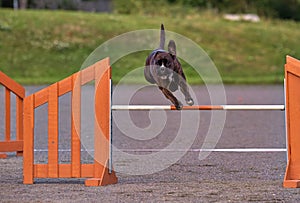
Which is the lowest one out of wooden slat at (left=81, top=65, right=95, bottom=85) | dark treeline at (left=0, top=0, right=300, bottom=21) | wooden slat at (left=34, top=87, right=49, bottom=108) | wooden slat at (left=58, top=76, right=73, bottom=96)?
wooden slat at (left=34, top=87, right=49, bottom=108)

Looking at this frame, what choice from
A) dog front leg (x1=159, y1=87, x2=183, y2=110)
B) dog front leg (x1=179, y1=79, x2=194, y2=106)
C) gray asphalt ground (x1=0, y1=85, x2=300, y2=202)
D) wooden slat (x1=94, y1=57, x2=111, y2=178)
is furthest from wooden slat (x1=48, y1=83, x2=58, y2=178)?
dog front leg (x1=179, y1=79, x2=194, y2=106)

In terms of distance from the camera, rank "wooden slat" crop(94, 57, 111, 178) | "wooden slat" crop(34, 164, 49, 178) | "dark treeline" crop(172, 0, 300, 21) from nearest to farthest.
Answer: "wooden slat" crop(94, 57, 111, 178) < "wooden slat" crop(34, 164, 49, 178) < "dark treeline" crop(172, 0, 300, 21)

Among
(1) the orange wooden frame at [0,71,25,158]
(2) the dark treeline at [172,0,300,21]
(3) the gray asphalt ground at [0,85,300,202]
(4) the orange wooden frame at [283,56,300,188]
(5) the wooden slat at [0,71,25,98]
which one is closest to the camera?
(3) the gray asphalt ground at [0,85,300,202]

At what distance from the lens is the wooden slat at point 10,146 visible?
36.2 feet

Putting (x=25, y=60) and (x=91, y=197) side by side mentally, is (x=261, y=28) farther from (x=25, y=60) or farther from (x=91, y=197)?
(x=91, y=197)

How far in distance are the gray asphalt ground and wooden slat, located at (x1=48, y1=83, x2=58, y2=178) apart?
0.17 metres

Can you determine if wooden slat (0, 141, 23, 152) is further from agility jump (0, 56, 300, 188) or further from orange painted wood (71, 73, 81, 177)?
orange painted wood (71, 73, 81, 177)

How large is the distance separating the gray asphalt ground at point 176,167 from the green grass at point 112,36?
15086mm

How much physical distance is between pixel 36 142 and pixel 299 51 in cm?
2732

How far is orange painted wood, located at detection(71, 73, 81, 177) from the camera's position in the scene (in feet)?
28.8

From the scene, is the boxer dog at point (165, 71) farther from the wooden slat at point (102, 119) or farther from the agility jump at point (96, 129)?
the wooden slat at point (102, 119)

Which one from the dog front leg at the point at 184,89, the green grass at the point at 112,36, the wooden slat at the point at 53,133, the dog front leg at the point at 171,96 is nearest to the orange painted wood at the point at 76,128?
the wooden slat at the point at 53,133

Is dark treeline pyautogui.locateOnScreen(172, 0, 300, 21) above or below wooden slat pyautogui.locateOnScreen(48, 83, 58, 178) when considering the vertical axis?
above

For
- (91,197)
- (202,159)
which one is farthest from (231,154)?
(91,197)
